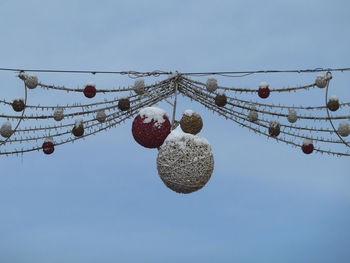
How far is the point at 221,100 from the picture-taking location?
27.3ft

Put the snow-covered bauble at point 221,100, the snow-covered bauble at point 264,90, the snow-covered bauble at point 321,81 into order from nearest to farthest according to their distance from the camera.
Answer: the snow-covered bauble at point 321,81 → the snow-covered bauble at point 264,90 → the snow-covered bauble at point 221,100

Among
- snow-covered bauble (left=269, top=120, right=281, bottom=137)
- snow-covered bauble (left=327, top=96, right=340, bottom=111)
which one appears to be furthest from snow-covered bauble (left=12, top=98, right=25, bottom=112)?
snow-covered bauble (left=327, top=96, right=340, bottom=111)

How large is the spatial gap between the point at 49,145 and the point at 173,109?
6.14 feet

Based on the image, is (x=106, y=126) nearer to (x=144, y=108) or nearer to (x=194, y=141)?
(x=144, y=108)

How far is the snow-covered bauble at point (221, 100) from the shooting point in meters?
8.32

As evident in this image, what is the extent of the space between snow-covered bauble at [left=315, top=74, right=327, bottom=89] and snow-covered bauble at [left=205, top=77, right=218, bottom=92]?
4.38ft

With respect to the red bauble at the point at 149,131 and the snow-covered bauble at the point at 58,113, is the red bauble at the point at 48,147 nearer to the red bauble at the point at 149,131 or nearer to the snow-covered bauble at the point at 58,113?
the snow-covered bauble at the point at 58,113

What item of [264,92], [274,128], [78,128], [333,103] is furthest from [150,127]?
[333,103]

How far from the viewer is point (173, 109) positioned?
28.5 ft

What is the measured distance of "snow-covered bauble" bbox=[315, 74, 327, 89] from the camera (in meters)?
7.80

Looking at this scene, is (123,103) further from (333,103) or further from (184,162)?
(333,103)

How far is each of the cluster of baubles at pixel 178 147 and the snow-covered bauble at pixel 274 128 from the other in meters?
0.95

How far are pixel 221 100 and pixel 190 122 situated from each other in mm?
532

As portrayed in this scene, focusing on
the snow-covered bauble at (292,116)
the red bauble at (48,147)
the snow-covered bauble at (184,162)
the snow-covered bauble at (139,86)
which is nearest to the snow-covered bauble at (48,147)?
the red bauble at (48,147)
